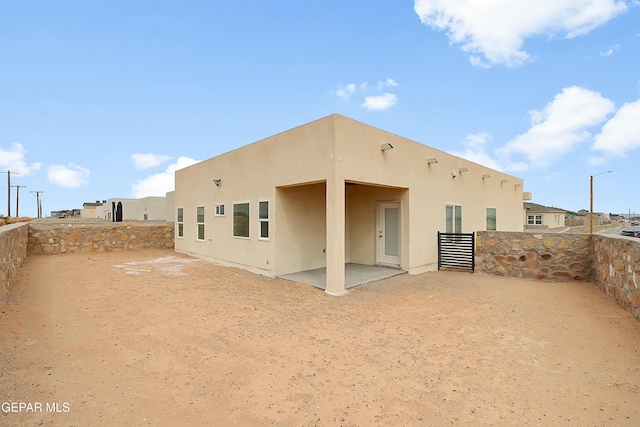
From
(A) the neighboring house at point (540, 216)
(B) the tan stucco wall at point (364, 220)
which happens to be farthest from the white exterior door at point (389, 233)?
(A) the neighboring house at point (540, 216)

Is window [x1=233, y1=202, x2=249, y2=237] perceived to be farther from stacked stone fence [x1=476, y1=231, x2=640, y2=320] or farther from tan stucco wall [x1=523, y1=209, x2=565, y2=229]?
tan stucco wall [x1=523, y1=209, x2=565, y2=229]

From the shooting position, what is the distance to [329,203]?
23.8 feet

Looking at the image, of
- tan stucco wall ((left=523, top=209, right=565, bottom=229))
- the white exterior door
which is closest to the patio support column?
the white exterior door

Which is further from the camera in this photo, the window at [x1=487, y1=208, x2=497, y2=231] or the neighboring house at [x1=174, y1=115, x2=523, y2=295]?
the window at [x1=487, y1=208, x2=497, y2=231]

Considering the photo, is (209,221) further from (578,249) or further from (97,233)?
(578,249)

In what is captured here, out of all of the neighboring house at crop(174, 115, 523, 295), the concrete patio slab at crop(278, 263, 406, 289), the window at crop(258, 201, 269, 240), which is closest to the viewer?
the neighboring house at crop(174, 115, 523, 295)

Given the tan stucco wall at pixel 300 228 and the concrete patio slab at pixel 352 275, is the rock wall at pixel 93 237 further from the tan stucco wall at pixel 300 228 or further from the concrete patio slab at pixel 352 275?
the concrete patio slab at pixel 352 275

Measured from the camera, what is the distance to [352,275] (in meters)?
9.20

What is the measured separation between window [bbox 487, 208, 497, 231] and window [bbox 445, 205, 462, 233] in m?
3.15

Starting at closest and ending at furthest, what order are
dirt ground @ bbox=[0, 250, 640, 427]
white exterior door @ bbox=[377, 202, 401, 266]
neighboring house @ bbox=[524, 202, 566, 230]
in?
1. dirt ground @ bbox=[0, 250, 640, 427]
2. white exterior door @ bbox=[377, 202, 401, 266]
3. neighboring house @ bbox=[524, 202, 566, 230]

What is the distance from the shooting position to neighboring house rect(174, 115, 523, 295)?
747cm

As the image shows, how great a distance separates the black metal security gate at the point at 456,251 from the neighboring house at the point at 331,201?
0.32 m

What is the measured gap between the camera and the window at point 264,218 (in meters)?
9.47

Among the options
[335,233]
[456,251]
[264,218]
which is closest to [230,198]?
[264,218]
